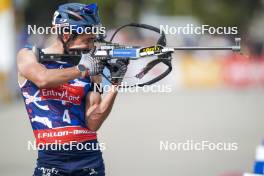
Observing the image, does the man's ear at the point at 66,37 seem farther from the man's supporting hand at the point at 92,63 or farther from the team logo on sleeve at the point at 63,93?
the team logo on sleeve at the point at 63,93

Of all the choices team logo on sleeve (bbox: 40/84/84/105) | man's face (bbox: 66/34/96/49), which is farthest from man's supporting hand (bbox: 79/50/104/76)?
team logo on sleeve (bbox: 40/84/84/105)

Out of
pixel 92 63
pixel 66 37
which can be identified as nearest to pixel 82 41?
pixel 66 37

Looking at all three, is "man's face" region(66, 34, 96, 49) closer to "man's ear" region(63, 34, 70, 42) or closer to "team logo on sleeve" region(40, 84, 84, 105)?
"man's ear" region(63, 34, 70, 42)

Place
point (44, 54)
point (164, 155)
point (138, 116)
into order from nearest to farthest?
point (44, 54)
point (164, 155)
point (138, 116)

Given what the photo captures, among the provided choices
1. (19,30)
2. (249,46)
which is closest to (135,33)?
(249,46)

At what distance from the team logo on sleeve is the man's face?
0.33 metres

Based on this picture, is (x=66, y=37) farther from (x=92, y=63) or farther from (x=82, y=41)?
(x=92, y=63)

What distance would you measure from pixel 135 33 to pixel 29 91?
29611mm

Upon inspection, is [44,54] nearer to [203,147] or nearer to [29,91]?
[29,91]

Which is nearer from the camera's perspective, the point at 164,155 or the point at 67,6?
the point at 67,6

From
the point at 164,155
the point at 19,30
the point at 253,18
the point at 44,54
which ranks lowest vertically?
the point at 164,155

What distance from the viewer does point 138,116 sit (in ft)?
65.6

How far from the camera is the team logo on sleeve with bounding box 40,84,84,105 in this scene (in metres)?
6.64

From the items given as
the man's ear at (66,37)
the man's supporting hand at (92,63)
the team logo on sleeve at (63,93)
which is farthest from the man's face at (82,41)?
the team logo on sleeve at (63,93)
